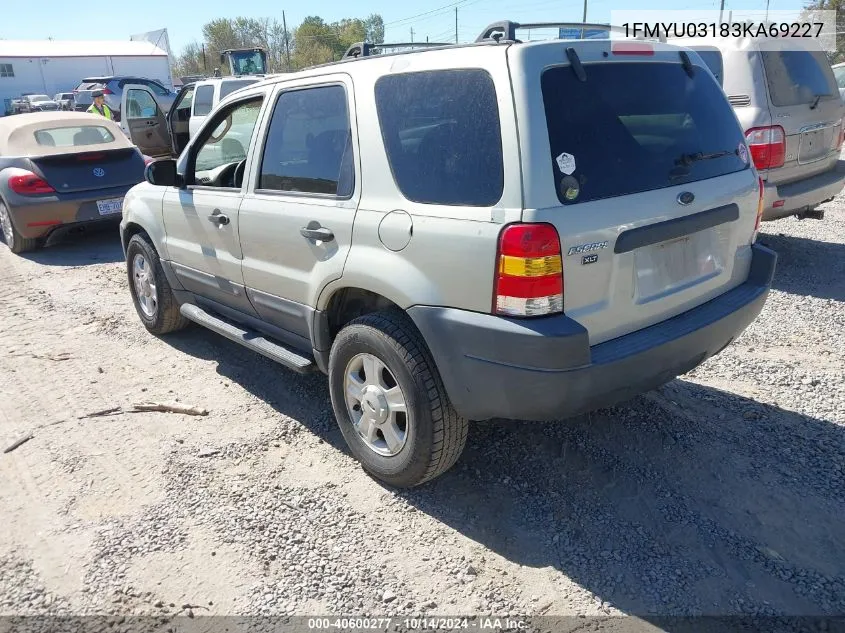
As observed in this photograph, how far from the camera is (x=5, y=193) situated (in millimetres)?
8078

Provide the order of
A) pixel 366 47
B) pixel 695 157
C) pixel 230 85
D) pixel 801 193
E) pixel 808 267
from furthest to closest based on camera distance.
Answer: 1. pixel 230 85
2. pixel 808 267
3. pixel 801 193
4. pixel 366 47
5. pixel 695 157

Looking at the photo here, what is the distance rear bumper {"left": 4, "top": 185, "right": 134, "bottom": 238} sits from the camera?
26.0 ft

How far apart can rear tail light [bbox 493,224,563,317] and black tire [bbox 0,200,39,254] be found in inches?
307

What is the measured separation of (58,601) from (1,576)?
0.36m

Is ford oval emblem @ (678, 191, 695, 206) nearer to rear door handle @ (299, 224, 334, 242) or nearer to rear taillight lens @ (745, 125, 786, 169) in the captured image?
rear door handle @ (299, 224, 334, 242)

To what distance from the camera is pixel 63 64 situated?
56938 mm

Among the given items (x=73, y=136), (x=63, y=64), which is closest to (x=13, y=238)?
(x=73, y=136)

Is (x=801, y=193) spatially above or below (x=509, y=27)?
below

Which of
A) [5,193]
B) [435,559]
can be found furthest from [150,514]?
[5,193]

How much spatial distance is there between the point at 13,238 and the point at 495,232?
812 centimetres

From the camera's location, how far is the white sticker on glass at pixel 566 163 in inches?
101

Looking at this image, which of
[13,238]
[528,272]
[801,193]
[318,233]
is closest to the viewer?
[528,272]

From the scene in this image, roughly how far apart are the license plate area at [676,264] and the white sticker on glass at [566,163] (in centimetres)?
46

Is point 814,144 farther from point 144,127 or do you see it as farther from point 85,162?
point 144,127
